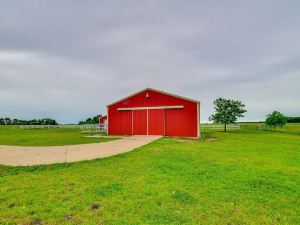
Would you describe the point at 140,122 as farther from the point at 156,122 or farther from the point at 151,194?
the point at 151,194

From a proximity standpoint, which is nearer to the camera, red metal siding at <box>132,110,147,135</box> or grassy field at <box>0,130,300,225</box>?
grassy field at <box>0,130,300,225</box>

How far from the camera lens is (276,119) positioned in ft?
112

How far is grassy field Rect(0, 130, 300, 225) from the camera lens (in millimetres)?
2992

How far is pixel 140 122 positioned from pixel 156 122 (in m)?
1.51

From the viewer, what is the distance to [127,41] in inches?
752

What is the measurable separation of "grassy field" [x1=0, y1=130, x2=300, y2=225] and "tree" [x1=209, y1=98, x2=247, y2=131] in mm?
26141

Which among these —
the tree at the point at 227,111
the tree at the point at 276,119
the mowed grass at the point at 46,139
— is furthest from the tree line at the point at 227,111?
the mowed grass at the point at 46,139

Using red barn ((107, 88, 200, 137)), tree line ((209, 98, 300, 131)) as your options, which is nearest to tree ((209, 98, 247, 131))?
tree line ((209, 98, 300, 131))

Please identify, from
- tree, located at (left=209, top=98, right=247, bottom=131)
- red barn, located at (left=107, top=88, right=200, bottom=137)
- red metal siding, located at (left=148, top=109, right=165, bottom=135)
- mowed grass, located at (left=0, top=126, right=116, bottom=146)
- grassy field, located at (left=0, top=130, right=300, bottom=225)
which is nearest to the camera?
grassy field, located at (left=0, top=130, right=300, bottom=225)

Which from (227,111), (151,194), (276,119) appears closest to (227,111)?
(227,111)

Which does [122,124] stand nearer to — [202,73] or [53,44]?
[53,44]

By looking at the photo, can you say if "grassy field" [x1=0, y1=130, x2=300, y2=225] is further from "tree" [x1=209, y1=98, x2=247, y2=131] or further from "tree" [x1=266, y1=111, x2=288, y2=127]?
"tree" [x1=266, y1=111, x2=288, y2=127]

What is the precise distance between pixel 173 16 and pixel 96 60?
9.74 m

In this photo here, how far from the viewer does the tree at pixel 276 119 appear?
34.0 m
